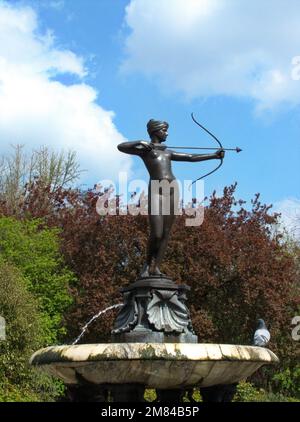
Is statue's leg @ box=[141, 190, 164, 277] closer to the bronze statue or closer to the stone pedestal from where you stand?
the bronze statue

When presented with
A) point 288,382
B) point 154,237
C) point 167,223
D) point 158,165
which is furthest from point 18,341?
point 288,382

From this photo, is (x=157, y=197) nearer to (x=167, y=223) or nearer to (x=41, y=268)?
(x=167, y=223)

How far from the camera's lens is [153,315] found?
927cm

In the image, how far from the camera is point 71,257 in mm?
23469

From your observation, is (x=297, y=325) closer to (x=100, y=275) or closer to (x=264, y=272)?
(x=264, y=272)

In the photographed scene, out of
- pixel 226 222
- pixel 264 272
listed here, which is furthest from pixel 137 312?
pixel 226 222

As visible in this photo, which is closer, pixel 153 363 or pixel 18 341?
pixel 153 363

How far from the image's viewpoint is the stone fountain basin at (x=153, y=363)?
7785 mm

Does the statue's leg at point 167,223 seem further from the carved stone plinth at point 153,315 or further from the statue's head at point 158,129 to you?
the statue's head at point 158,129

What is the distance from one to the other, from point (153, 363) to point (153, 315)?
57.8 inches

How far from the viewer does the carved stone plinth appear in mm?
9188

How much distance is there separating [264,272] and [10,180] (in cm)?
1727
